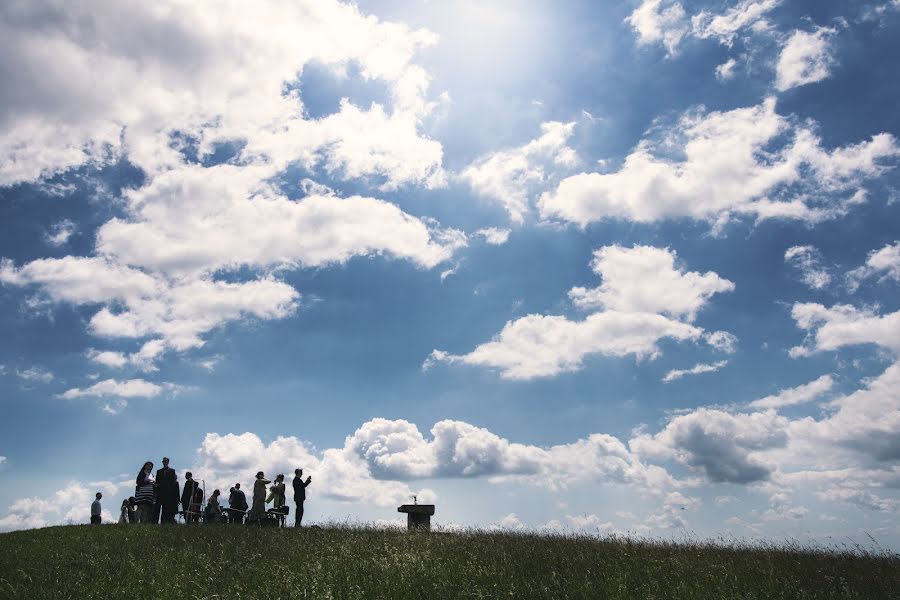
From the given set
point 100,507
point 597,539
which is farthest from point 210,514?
point 597,539

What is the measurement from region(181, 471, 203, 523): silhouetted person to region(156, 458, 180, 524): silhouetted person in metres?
0.96

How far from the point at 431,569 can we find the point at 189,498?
14.2 meters

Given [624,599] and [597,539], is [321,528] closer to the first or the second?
[597,539]

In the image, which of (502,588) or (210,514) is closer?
(502,588)

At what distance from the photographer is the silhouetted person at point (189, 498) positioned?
854 inches

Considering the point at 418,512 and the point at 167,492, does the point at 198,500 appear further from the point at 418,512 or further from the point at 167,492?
the point at 418,512

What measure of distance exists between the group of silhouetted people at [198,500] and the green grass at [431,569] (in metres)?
4.99

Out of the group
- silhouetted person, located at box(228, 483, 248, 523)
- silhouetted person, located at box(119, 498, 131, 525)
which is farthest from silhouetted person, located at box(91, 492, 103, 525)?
silhouetted person, located at box(228, 483, 248, 523)

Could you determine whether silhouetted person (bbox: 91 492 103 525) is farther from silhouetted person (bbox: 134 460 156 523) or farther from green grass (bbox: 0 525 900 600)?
green grass (bbox: 0 525 900 600)

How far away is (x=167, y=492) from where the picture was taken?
20.7 metres

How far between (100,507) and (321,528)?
1084 centimetres

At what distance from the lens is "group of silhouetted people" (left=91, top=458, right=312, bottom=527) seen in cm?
2067

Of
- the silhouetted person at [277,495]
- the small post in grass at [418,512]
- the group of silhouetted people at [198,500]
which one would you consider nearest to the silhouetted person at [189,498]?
the group of silhouetted people at [198,500]

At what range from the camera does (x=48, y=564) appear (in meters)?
12.9
